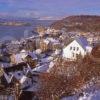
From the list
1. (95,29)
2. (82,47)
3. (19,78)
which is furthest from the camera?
(95,29)

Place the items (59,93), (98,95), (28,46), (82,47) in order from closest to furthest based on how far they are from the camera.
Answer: (98,95) < (59,93) < (82,47) < (28,46)

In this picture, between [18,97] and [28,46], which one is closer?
[18,97]

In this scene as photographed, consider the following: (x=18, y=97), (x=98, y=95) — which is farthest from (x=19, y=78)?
(x=98, y=95)

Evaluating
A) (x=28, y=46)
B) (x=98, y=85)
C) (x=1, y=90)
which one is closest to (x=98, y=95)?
(x=98, y=85)

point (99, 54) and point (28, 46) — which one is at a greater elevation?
point (99, 54)

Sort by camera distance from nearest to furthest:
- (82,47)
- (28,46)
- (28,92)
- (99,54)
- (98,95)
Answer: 1. (98,95)
2. (28,92)
3. (99,54)
4. (82,47)
5. (28,46)

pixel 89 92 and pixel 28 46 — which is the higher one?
pixel 89 92

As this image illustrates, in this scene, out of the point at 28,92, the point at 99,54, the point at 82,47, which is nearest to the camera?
the point at 28,92

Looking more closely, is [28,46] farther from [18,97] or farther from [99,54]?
[18,97]

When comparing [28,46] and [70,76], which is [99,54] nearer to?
[70,76]
